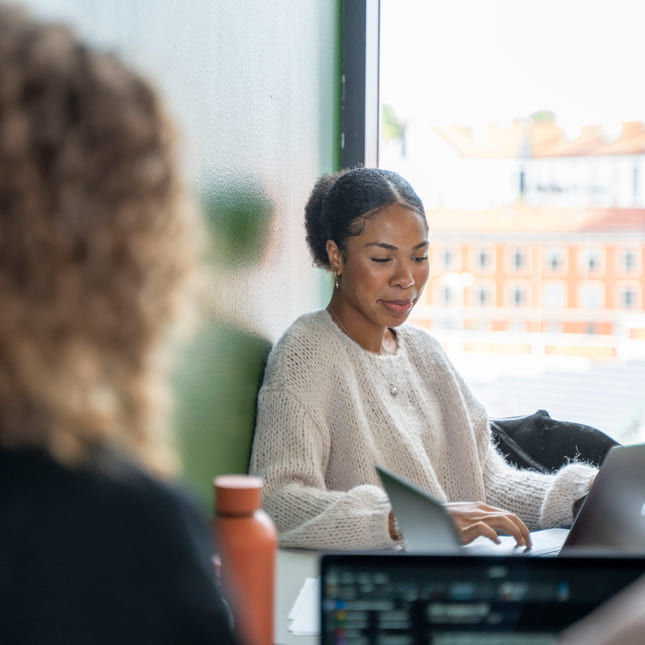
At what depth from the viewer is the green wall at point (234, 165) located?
138 cm

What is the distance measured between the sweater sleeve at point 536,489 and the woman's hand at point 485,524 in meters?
0.32

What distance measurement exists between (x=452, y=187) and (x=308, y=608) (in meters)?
1.88

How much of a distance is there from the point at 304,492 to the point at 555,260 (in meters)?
1.51

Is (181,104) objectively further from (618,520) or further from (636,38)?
(636,38)

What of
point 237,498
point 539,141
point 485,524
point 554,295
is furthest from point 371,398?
point 539,141

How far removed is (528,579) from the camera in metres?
0.73

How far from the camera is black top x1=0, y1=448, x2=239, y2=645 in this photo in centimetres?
52

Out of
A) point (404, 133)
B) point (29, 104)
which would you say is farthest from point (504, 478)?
point (29, 104)

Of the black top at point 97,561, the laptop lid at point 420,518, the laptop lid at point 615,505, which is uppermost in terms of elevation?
the black top at point 97,561

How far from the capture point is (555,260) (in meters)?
2.72

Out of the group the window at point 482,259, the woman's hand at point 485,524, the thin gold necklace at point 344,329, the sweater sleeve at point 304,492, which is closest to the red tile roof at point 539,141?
the window at point 482,259

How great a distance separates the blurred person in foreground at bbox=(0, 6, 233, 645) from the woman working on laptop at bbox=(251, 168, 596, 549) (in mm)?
970

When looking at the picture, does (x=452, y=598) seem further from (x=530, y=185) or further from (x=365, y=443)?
(x=530, y=185)

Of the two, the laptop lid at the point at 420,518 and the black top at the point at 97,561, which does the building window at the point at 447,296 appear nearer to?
the laptop lid at the point at 420,518
